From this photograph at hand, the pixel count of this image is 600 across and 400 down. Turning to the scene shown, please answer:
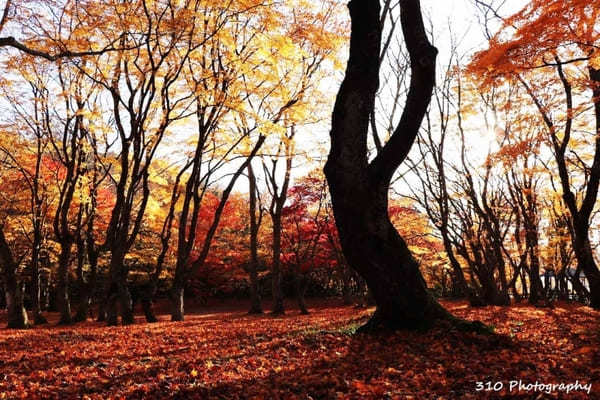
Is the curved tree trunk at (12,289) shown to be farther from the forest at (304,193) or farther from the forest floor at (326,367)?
the forest floor at (326,367)

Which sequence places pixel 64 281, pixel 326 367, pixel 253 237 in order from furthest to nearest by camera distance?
1. pixel 253 237
2. pixel 64 281
3. pixel 326 367

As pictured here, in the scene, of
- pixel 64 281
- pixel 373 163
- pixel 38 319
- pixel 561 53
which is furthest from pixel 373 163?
pixel 38 319

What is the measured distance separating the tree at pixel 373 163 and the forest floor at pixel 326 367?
750 millimetres

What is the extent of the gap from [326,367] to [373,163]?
2851 mm

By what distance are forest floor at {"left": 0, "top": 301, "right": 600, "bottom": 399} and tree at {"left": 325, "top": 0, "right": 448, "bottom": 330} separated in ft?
2.46

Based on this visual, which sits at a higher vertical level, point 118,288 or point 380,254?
point 380,254

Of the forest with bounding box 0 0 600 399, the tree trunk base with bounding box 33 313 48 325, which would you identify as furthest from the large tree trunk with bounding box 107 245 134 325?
the tree trunk base with bounding box 33 313 48 325

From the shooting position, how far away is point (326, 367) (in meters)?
4.67

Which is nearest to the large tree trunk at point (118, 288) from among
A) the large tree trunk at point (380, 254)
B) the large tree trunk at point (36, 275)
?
the large tree trunk at point (36, 275)

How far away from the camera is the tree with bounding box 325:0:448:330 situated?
222 inches

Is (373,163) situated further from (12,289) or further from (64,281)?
(64,281)

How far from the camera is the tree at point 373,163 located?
18.5 feet

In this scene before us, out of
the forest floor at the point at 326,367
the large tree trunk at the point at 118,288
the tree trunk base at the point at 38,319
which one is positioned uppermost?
the large tree trunk at the point at 118,288

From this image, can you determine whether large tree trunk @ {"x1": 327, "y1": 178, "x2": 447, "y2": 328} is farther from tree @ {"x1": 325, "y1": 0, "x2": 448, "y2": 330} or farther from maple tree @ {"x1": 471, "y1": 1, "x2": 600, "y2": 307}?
maple tree @ {"x1": 471, "y1": 1, "x2": 600, "y2": 307}
